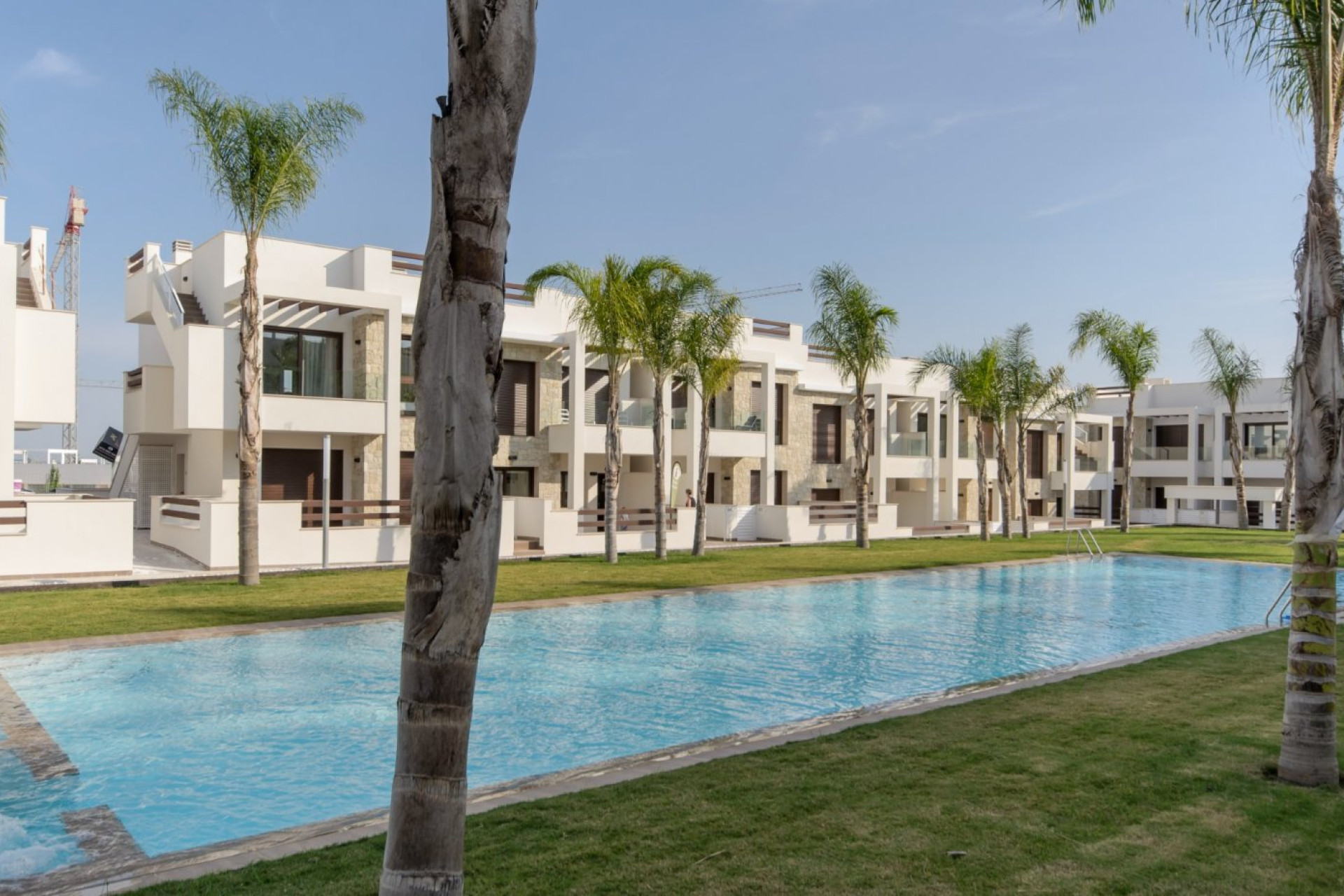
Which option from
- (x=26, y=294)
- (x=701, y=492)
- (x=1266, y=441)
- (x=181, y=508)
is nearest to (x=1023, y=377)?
(x=701, y=492)

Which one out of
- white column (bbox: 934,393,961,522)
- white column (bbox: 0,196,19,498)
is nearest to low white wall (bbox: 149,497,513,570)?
white column (bbox: 0,196,19,498)

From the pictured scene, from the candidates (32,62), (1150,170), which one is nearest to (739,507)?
(1150,170)

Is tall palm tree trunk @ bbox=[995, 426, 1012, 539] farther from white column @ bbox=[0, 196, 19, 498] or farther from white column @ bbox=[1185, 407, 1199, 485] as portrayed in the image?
white column @ bbox=[0, 196, 19, 498]

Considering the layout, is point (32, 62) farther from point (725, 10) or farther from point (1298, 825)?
point (1298, 825)

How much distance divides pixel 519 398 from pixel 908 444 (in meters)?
17.0

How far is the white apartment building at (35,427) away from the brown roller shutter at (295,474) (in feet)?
15.0

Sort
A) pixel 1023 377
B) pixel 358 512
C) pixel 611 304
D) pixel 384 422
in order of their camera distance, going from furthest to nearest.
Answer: pixel 1023 377 → pixel 358 512 → pixel 384 422 → pixel 611 304

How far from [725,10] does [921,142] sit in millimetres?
6968

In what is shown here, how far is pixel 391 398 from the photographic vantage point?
77.0 ft

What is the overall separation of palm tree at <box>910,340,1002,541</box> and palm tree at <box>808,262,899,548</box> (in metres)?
5.62

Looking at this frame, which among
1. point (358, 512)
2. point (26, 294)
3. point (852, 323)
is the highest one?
point (852, 323)

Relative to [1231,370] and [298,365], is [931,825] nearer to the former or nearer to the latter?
[298,365]

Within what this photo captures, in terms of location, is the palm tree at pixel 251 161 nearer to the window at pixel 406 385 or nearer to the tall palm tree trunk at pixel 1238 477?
the window at pixel 406 385

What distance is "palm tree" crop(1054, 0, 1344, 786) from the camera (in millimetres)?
6250
